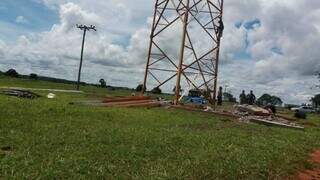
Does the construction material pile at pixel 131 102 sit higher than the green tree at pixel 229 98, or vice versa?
the green tree at pixel 229 98

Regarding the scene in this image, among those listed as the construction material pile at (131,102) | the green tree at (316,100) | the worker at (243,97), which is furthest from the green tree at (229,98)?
the construction material pile at (131,102)

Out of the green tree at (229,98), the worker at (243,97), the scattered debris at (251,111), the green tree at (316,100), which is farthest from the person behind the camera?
the green tree at (316,100)

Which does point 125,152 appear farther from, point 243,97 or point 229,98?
point 229,98

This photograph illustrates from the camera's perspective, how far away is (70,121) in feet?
60.6

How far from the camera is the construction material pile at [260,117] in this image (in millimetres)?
29859

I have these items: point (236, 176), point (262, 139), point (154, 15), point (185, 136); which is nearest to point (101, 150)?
point (236, 176)

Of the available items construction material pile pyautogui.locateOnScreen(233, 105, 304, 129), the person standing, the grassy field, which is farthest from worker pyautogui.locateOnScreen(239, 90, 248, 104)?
the grassy field

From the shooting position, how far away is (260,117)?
32.6 m

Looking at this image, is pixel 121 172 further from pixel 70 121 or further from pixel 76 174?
pixel 70 121

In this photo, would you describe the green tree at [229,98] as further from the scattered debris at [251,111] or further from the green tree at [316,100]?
the scattered debris at [251,111]

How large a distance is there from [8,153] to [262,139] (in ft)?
37.2

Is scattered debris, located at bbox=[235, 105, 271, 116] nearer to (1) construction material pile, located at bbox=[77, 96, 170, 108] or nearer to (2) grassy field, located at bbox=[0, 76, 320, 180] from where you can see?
(1) construction material pile, located at bbox=[77, 96, 170, 108]

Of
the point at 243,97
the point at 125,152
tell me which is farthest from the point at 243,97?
the point at 125,152

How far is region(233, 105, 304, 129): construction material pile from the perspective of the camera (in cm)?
2986
